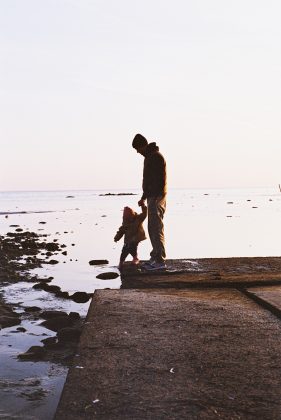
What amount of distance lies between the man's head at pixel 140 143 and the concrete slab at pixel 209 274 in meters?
1.91

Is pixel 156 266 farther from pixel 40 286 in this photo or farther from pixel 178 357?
pixel 178 357

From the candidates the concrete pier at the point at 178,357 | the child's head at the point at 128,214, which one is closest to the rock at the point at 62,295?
the child's head at the point at 128,214

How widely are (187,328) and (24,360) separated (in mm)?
A: 2902

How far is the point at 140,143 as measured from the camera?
25.3 feet

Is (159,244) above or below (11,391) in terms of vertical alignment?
above

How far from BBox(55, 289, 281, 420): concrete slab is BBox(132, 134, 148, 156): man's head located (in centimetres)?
312

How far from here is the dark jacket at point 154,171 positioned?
304 inches

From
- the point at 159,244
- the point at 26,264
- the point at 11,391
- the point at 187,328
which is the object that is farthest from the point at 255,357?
the point at 26,264

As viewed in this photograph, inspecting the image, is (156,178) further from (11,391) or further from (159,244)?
(11,391)

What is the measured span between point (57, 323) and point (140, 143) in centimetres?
317

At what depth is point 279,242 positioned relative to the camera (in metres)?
24.3

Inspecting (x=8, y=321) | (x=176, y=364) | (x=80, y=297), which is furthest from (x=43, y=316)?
(x=176, y=364)

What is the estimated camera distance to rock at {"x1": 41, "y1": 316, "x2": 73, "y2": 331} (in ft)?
26.1

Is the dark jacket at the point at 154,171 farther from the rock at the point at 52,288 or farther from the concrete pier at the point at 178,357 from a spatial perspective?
the rock at the point at 52,288
